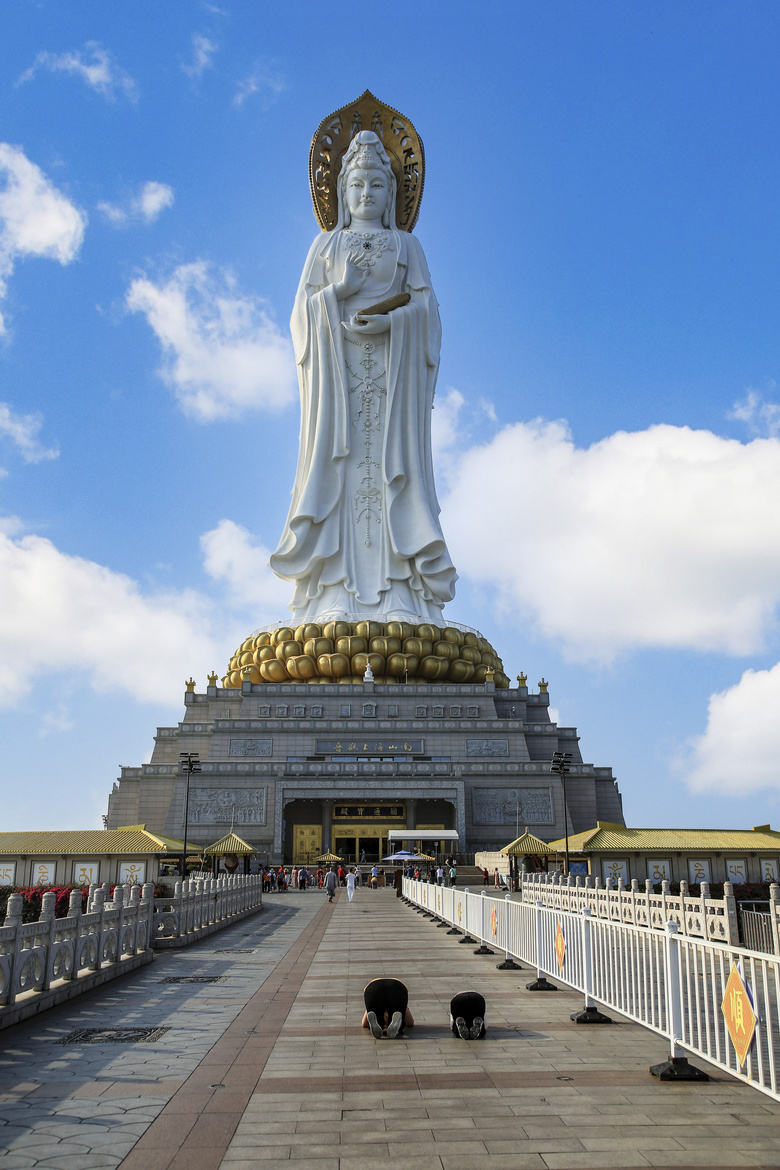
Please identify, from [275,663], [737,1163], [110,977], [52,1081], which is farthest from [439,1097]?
[275,663]

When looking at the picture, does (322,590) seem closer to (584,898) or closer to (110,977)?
(584,898)

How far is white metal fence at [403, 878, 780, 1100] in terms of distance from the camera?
4.86 meters

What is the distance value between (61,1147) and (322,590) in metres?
33.2

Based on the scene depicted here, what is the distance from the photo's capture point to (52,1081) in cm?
540

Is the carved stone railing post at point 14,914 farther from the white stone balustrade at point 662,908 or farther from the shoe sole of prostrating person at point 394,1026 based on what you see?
the white stone balustrade at point 662,908

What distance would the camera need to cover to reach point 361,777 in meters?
31.2

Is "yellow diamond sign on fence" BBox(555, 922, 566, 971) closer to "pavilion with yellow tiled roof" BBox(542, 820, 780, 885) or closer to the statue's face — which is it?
"pavilion with yellow tiled roof" BBox(542, 820, 780, 885)

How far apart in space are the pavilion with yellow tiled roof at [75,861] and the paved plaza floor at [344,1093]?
46.9 feet

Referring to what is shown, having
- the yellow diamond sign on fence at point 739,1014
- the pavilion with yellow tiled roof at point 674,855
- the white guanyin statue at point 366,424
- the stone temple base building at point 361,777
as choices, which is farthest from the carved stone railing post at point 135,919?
the white guanyin statue at point 366,424

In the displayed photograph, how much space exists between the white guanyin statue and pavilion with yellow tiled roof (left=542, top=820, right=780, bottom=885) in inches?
556

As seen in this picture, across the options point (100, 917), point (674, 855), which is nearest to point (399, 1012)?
point (100, 917)

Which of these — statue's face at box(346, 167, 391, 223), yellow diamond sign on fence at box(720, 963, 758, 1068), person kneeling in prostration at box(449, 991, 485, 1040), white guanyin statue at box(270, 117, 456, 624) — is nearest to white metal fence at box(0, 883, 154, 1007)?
person kneeling in prostration at box(449, 991, 485, 1040)

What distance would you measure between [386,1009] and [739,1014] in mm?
2586

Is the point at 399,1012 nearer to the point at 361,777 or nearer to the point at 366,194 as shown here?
the point at 361,777
